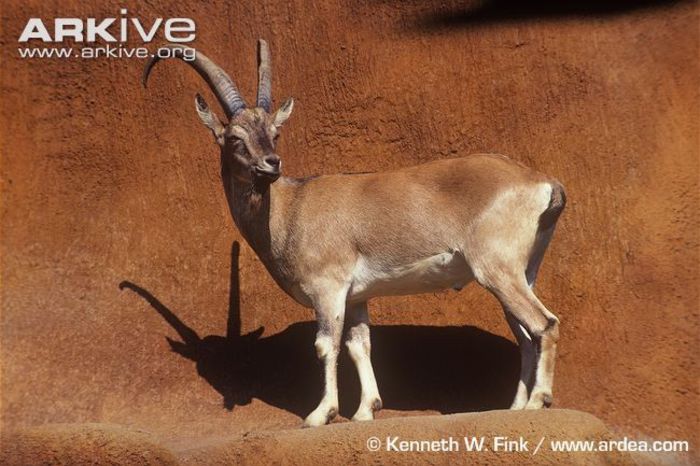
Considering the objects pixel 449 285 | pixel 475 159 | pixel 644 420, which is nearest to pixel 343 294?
pixel 449 285

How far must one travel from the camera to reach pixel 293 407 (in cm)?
1554

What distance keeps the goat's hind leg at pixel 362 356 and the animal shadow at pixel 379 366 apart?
846 millimetres

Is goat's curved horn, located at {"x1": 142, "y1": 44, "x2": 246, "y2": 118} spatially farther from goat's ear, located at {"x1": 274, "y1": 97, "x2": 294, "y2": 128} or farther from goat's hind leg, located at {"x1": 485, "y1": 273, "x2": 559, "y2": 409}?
goat's hind leg, located at {"x1": 485, "y1": 273, "x2": 559, "y2": 409}

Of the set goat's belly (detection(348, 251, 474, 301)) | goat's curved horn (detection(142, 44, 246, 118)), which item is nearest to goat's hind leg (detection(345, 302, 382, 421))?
goat's belly (detection(348, 251, 474, 301))

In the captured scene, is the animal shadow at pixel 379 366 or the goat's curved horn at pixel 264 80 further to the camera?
the animal shadow at pixel 379 366

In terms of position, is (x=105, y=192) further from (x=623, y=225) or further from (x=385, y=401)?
(x=623, y=225)

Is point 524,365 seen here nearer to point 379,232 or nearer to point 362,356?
point 362,356

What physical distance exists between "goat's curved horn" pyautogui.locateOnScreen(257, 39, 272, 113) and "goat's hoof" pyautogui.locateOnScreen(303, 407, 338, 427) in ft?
11.2

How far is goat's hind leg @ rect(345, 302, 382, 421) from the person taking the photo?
14.3 m

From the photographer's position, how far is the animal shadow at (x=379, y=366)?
1559 cm

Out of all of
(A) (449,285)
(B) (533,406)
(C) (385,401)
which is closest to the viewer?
(B) (533,406)

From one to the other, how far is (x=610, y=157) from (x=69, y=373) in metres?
7.30

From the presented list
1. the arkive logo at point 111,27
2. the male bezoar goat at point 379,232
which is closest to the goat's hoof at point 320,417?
the male bezoar goat at point 379,232

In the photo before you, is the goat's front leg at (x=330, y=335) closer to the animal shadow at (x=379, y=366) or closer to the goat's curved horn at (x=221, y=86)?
the animal shadow at (x=379, y=366)
